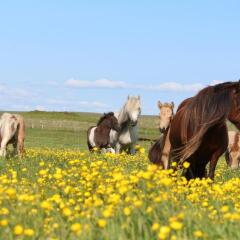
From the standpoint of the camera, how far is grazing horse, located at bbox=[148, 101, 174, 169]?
1168 centimetres

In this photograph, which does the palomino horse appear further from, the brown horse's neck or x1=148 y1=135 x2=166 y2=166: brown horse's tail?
the brown horse's neck

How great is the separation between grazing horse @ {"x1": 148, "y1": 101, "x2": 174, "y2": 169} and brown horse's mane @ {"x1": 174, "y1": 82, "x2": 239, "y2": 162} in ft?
5.49

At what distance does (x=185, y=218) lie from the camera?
455 cm

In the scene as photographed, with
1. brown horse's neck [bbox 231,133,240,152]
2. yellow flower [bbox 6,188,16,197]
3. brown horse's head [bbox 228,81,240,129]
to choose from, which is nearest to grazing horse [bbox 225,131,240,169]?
brown horse's neck [bbox 231,133,240,152]

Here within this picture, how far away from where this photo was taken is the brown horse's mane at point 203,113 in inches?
371

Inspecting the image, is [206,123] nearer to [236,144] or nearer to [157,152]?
[157,152]

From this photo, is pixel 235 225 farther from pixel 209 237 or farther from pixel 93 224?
pixel 93 224

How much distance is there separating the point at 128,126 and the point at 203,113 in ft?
36.2

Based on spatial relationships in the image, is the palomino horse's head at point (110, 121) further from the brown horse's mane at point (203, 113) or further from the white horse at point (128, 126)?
the brown horse's mane at point (203, 113)

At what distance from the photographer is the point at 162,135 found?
12062 millimetres

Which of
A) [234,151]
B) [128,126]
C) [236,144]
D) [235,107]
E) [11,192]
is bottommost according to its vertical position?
[234,151]

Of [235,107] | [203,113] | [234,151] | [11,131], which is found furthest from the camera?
[234,151]

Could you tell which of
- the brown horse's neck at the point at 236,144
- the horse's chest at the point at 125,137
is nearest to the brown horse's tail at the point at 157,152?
the horse's chest at the point at 125,137

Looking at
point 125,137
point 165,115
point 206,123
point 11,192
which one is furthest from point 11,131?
point 11,192
